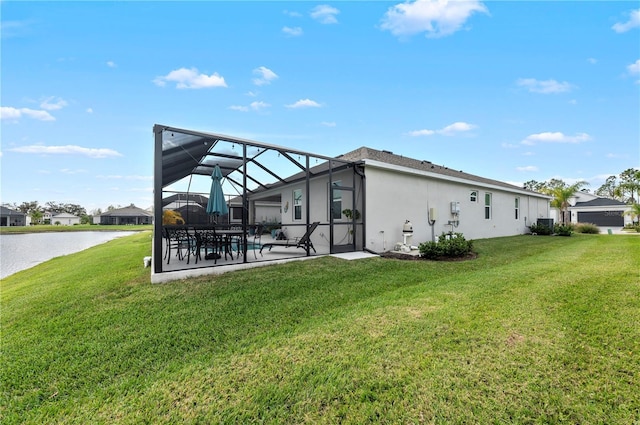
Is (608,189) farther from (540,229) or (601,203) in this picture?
(540,229)

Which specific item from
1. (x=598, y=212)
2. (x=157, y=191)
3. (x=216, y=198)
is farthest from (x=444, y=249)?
(x=598, y=212)

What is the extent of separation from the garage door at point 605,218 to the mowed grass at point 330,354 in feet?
116

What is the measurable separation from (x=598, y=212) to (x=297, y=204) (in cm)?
3671

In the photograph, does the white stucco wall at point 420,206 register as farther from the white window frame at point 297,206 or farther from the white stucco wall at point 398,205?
the white window frame at point 297,206

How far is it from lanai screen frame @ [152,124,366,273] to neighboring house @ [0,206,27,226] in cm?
6342

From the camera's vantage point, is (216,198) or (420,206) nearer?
(216,198)

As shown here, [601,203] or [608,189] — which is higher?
[608,189]

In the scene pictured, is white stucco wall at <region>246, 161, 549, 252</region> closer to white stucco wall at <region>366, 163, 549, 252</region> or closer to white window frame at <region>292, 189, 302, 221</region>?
white stucco wall at <region>366, 163, 549, 252</region>

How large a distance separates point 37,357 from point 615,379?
5706 mm

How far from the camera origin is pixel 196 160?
9000 millimetres

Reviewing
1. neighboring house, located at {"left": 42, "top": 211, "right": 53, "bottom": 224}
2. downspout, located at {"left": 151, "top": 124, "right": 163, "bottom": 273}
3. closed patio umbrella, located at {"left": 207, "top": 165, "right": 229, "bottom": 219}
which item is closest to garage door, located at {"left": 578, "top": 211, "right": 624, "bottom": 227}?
closed patio umbrella, located at {"left": 207, "top": 165, "right": 229, "bottom": 219}

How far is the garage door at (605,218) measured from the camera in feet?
95.6

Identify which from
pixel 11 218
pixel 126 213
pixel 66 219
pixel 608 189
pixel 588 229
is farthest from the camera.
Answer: pixel 66 219

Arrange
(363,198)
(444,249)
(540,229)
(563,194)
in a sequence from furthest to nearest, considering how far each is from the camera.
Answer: (563,194) → (540,229) → (363,198) → (444,249)
